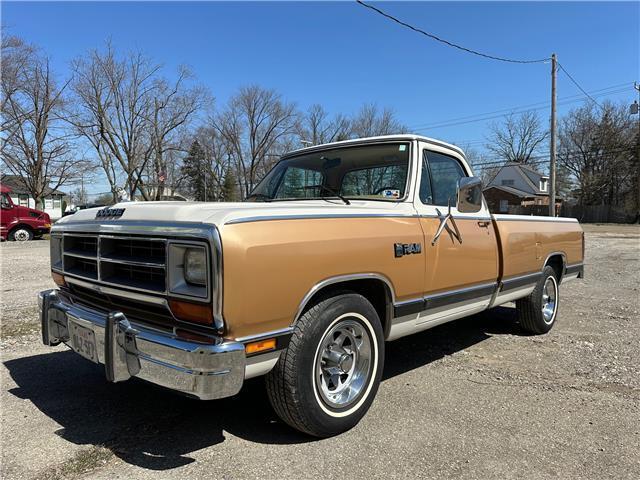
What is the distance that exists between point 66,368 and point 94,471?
1.93m

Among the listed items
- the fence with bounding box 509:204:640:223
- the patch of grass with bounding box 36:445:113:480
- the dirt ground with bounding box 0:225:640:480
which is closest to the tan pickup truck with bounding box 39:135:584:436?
the dirt ground with bounding box 0:225:640:480

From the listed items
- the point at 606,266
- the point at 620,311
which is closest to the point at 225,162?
the point at 606,266

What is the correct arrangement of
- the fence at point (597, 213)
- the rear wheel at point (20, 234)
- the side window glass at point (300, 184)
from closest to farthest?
1. the side window glass at point (300, 184)
2. the rear wheel at point (20, 234)
3. the fence at point (597, 213)

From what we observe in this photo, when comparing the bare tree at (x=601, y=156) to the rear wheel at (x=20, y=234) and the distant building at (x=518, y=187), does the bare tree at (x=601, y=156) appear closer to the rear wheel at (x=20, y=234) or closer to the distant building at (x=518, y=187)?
the distant building at (x=518, y=187)

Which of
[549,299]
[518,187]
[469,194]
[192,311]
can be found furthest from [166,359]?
[518,187]

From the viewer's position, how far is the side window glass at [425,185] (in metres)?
3.79

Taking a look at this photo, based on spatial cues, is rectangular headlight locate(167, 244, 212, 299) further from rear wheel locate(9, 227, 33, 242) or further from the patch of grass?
rear wheel locate(9, 227, 33, 242)

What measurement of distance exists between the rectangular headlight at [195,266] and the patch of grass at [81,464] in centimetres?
116

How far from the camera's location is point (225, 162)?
54.8m

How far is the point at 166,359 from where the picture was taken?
2.35 metres

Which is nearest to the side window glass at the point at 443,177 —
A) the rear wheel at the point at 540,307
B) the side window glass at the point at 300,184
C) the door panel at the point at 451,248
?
the door panel at the point at 451,248

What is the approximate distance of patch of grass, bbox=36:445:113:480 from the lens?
245cm

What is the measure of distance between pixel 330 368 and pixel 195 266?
44.1 inches

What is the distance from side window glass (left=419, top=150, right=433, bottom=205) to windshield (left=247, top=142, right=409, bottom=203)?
0.55ft
